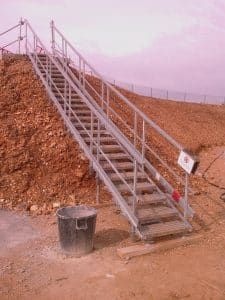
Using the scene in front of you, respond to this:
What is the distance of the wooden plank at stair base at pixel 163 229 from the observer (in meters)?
7.61

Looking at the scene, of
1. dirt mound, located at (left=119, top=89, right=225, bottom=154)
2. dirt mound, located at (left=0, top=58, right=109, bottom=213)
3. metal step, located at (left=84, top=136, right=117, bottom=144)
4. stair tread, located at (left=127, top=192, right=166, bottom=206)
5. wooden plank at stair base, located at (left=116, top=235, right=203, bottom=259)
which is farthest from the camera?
dirt mound, located at (left=119, top=89, right=225, bottom=154)

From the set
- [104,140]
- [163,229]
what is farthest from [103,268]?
[104,140]

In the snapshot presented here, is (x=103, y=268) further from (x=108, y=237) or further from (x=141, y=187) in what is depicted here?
(x=141, y=187)

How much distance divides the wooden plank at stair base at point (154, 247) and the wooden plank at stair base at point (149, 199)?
0.90 m

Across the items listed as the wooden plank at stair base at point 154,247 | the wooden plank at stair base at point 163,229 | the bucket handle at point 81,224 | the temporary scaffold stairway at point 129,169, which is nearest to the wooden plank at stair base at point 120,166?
the temporary scaffold stairway at point 129,169

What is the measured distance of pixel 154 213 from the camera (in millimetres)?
8031

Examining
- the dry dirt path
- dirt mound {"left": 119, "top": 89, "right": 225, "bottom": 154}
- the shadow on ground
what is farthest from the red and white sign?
dirt mound {"left": 119, "top": 89, "right": 225, "bottom": 154}

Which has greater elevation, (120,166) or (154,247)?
(120,166)

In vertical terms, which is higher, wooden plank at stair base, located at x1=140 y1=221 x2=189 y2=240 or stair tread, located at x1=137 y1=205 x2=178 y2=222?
stair tread, located at x1=137 y1=205 x2=178 y2=222

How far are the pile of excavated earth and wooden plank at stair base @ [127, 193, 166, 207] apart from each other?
5.02 ft

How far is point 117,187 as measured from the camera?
8633 mm

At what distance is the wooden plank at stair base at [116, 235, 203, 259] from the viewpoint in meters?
7.22

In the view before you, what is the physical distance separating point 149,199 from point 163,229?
0.76 metres

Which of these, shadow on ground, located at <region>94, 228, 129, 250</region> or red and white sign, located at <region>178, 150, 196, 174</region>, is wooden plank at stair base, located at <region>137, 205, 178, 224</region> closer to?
shadow on ground, located at <region>94, 228, 129, 250</region>
